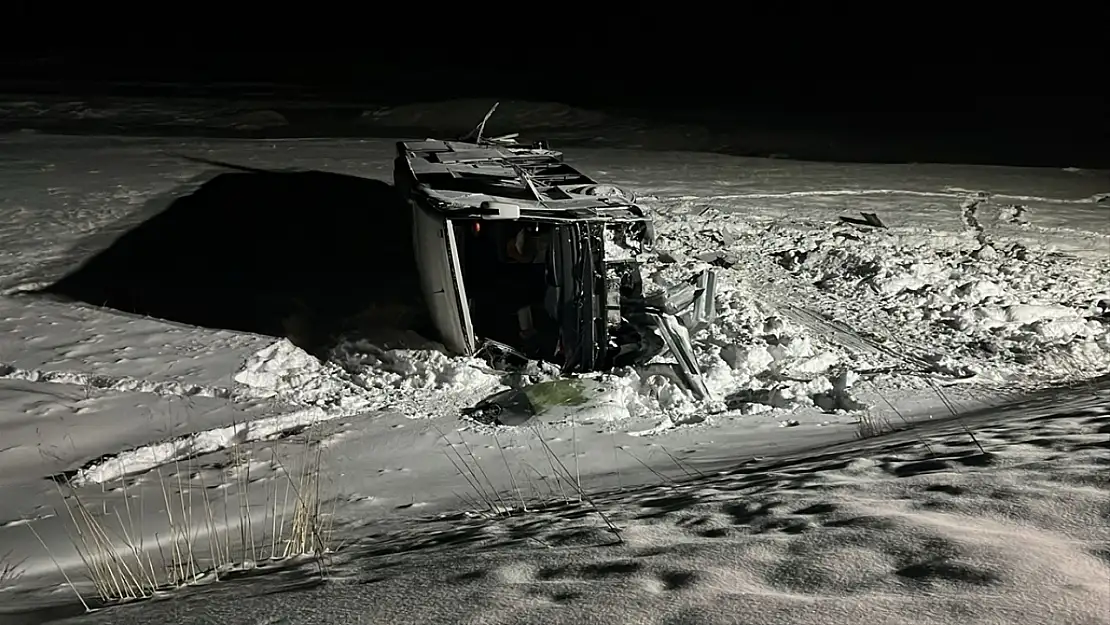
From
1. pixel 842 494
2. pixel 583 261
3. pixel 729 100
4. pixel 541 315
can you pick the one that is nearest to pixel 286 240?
pixel 541 315

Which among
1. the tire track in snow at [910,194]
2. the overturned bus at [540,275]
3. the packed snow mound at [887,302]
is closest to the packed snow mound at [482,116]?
the tire track in snow at [910,194]

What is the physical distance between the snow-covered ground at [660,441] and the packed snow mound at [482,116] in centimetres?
602

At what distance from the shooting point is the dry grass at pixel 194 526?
4148 millimetres

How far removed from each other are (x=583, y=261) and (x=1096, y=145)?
1424 cm

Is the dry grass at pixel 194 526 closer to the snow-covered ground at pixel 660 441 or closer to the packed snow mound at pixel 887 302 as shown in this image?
the snow-covered ground at pixel 660 441

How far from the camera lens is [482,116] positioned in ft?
63.0

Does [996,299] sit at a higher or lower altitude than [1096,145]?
lower

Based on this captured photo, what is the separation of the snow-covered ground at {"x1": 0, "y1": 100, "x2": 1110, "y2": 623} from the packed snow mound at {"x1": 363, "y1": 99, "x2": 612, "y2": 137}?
6023 millimetres

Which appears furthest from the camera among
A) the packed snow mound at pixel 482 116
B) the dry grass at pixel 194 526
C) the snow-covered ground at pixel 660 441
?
the packed snow mound at pixel 482 116

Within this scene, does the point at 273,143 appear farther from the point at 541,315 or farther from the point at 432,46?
the point at 432,46

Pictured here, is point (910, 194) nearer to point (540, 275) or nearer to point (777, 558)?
point (540, 275)

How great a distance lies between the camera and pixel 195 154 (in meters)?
14.5

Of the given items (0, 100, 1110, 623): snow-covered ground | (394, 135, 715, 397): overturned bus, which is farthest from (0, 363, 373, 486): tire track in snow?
(394, 135, 715, 397): overturned bus

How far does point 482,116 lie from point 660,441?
1367cm
